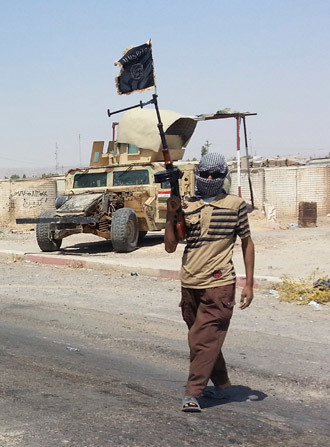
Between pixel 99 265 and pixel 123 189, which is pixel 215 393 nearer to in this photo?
pixel 99 265

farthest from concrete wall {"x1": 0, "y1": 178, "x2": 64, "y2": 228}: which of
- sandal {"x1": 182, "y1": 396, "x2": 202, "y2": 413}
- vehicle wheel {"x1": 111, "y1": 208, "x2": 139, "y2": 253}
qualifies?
sandal {"x1": 182, "y1": 396, "x2": 202, "y2": 413}

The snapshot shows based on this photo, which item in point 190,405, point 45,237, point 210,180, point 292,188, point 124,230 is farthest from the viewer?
point 292,188

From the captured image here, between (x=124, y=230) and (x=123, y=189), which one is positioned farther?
(x=123, y=189)

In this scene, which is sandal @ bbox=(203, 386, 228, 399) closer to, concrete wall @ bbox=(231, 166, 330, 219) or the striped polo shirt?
the striped polo shirt

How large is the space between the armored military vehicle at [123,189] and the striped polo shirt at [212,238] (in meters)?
8.87

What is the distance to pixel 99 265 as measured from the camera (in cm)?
1166

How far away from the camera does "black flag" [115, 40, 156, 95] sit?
551 centimetres

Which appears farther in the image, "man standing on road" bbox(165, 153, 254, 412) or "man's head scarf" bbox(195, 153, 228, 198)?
"man's head scarf" bbox(195, 153, 228, 198)

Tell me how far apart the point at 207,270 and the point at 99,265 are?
7.64m

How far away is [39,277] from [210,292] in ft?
23.7

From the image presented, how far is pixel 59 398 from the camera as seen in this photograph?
4344 millimetres

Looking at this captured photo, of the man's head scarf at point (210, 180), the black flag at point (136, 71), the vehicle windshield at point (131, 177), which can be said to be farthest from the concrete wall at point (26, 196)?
the man's head scarf at point (210, 180)

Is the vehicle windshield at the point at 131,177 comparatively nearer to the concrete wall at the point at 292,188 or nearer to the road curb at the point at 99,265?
the road curb at the point at 99,265

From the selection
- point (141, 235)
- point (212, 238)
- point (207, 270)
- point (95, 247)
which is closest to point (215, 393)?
point (207, 270)
